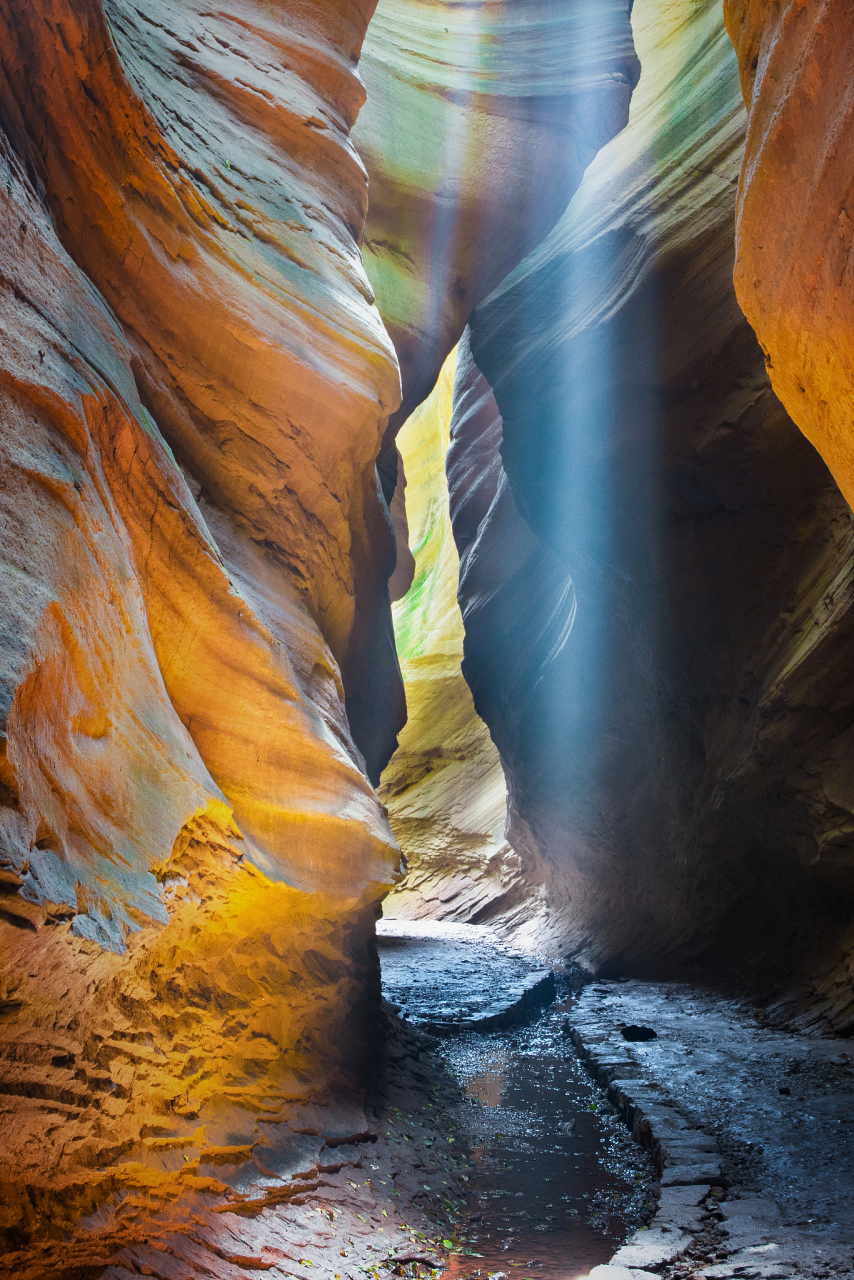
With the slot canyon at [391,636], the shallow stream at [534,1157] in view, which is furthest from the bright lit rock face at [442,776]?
the shallow stream at [534,1157]

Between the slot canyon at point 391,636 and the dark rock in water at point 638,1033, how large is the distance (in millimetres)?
142

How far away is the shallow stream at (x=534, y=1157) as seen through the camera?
4.25 metres

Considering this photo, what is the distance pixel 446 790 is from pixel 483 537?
377 inches

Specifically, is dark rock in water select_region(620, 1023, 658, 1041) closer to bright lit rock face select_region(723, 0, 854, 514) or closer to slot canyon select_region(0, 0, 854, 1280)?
slot canyon select_region(0, 0, 854, 1280)

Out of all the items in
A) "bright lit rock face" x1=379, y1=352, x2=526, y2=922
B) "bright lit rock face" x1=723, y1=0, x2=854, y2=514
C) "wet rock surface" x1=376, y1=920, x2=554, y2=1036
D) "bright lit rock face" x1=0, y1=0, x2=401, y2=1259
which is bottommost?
"bright lit rock face" x1=379, y1=352, x2=526, y2=922

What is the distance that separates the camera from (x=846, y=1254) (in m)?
3.53

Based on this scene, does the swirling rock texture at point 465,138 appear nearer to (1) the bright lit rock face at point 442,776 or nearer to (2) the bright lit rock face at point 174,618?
(2) the bright lit rock face at point 174,618

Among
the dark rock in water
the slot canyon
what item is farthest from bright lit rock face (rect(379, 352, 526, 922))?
the dark rock in water

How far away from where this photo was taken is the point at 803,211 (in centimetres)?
345

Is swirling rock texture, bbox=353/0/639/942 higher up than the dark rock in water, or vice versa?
swirling rock texture, bbox=353/0/639/942

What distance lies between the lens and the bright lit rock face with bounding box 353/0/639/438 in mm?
12453

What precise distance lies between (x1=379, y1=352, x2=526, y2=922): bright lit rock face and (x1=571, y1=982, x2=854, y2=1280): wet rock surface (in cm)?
1029

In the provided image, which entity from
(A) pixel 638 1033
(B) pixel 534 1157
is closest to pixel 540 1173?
(B) pixel 534 1157

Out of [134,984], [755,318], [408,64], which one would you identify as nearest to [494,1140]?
[134,984]
